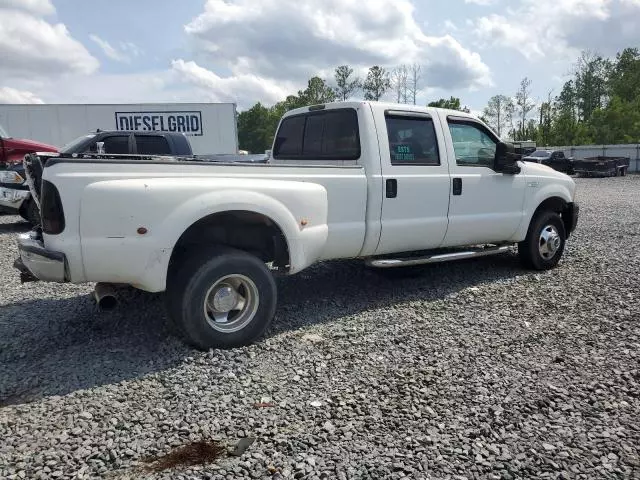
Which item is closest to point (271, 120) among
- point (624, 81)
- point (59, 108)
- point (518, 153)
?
point (624, 81)

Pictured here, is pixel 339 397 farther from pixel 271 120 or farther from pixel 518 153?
pixel 271 120

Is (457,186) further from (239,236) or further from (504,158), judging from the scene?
(239,236)

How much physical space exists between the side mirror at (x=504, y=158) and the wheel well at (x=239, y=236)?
3090 millimetres

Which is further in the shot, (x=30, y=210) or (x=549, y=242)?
(x=30, y=210)

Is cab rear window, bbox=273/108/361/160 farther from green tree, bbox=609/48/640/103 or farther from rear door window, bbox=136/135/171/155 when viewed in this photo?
green tree, bbox=609/48/640/103

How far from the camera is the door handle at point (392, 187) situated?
203 inches

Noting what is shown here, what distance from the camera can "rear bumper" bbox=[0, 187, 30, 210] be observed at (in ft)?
33.2

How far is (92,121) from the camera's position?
1928cm

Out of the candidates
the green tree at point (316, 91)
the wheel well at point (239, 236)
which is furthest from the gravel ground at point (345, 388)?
the green tree at point (316, 91)

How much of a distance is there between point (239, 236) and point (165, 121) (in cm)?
1657

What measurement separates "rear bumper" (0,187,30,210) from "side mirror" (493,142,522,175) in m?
8.68

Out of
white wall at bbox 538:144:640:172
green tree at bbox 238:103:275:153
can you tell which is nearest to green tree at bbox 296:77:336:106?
green tree at bbox 238:103:275:153

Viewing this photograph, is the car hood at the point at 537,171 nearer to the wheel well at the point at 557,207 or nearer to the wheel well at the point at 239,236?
the wheel well at the point at 557,207

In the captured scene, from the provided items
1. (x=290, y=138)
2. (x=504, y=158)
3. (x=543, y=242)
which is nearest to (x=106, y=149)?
(x=290, y=138)
